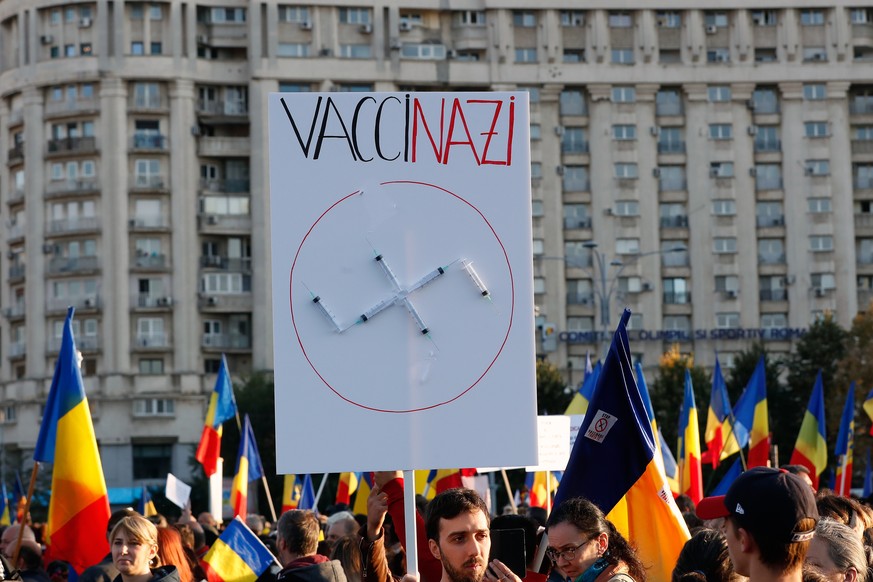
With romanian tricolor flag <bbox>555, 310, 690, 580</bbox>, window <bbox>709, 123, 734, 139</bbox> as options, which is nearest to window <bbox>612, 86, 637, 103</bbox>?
window <bbox>709, 123, 734, 139</bbox>

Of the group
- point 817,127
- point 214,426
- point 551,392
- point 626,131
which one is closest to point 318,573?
point 214,426

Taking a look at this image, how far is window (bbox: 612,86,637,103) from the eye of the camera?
84.8m

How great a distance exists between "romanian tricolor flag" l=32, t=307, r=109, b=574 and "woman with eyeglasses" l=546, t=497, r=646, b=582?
523cm

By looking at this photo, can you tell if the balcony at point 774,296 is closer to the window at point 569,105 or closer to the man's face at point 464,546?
the window at point 569,105

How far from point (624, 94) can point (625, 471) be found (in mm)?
78072

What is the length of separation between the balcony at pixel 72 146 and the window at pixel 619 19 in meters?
27.4

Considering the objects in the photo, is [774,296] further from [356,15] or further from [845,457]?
[845,457]

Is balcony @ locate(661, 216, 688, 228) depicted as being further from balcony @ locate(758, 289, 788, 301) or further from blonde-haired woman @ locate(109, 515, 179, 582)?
blonde-haired woman @ locate(109, 515, 179, 582)

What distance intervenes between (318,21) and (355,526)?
73829 mm

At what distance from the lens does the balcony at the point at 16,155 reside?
83438mm

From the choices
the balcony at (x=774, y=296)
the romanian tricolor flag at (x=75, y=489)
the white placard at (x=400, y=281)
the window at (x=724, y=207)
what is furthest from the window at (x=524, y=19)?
the white placard at (x=400, y=281)

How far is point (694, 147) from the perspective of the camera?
84750 mm

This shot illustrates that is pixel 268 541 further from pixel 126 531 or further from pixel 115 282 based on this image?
pixel 115 282

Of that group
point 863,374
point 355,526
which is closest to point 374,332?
point 355,526
